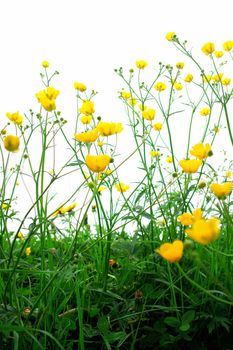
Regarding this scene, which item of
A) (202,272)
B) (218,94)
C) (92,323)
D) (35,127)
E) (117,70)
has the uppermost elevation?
(117,70)

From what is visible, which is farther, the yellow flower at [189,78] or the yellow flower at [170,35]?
the yellow flower at [189,78]

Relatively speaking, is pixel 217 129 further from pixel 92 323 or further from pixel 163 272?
pixel 92 323

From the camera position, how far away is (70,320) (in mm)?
1320

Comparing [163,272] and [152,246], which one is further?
[152,246]

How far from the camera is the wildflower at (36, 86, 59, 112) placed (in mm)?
1250

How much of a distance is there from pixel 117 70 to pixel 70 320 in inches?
40.0

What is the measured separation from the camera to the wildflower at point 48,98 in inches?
49.2

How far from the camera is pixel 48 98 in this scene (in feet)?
4.33

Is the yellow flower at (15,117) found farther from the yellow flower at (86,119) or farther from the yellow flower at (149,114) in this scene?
the yellow flower at (149,114)

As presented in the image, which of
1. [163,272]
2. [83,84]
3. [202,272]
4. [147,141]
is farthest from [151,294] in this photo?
[83,84]

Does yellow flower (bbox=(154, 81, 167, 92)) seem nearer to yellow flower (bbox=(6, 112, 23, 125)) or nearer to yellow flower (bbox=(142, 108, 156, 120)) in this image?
yellow flower (bbox=(142, 108, 156, 120))

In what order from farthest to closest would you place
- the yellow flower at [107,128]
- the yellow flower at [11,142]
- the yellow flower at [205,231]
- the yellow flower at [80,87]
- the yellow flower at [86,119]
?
the yellow flower at [80,87]
the yellow flower at [86,119]
the yellow flower at [107,128]
the yellow flower at [11,142]
the yellow flower at [205,231]

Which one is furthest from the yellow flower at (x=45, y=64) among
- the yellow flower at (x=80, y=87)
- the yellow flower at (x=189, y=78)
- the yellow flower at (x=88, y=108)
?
the yellow flower at (x=189, y=78)

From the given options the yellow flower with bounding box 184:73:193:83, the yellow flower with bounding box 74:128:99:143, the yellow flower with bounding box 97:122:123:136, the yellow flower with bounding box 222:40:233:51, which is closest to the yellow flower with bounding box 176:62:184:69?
the yellow flower with bounding box 184:73:193:83
